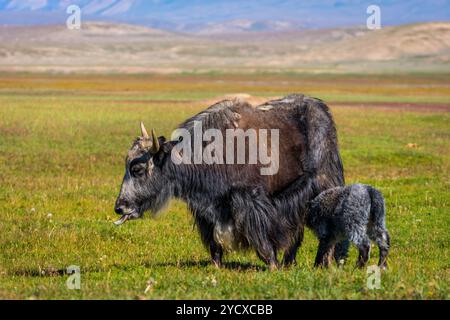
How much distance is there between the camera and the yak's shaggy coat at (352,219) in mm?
10008

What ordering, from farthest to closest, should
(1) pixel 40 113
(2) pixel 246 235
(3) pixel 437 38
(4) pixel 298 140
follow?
(3) pixel 437 38 → (1) pixel 40 113 → (4) pixel 298 140 → (2) pixel 246 235

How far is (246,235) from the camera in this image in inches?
405

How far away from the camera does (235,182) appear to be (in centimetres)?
1043

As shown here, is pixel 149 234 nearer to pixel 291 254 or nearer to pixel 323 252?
pixel 291 254

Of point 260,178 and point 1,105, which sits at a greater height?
point 260,178

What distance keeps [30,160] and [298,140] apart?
14.4 metres

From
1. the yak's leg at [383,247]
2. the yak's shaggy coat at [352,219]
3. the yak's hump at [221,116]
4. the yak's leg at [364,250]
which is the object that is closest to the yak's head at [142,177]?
the yak's hump at [221,116]

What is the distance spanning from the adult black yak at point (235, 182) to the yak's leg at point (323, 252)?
0.52 m

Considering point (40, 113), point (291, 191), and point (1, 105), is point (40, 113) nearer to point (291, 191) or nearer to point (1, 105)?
point (1, 105)

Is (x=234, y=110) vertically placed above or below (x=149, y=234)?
above

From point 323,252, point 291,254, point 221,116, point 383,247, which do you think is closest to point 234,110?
point 221,116

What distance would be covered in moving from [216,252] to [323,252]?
4.44ft

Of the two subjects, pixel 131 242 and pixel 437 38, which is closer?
pixel 131 242

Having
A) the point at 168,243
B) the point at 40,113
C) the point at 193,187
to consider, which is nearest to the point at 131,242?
the point at 168,243
